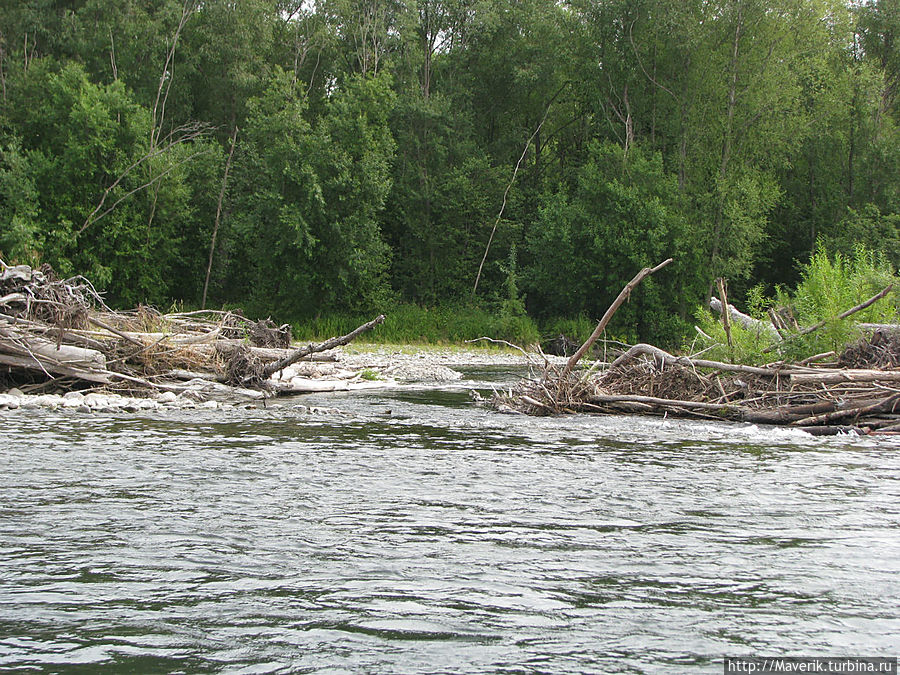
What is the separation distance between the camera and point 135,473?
367 inches

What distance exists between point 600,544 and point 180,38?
4940cm

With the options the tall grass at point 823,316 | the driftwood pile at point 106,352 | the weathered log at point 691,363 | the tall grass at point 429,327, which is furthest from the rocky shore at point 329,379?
the tall grass at point 823,316

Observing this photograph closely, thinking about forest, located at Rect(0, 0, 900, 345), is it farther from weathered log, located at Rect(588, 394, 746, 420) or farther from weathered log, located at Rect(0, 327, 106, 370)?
weathered log, located at Rect(588, 394, 746, 420)

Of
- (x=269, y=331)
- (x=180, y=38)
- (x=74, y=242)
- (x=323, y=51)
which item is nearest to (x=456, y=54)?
(x=323, y=51)

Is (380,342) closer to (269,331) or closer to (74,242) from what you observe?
(74,242)

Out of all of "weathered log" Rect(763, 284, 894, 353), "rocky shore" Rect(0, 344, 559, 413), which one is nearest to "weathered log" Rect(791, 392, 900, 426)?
"weathered log" Rect(763, 284, 894, 353)

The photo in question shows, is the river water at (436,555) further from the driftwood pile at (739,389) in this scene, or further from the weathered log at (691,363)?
the weathered log at (691,363)

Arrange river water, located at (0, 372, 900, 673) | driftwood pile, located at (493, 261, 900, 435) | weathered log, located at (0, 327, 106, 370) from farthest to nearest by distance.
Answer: weathered log, located at (0, 327, 106, 370) < driftwood pile, located at (493, 261, 900, 435) < river water, located at (0, 372, 900, 673)

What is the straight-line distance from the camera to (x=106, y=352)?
16484 mm

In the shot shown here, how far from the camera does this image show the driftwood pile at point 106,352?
1575cm

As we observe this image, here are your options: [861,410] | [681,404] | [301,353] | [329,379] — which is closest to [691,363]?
[681,404]

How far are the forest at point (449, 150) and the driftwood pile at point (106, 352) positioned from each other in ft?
78.8

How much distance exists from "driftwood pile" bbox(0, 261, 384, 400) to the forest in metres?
24.0

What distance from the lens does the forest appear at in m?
42.9
